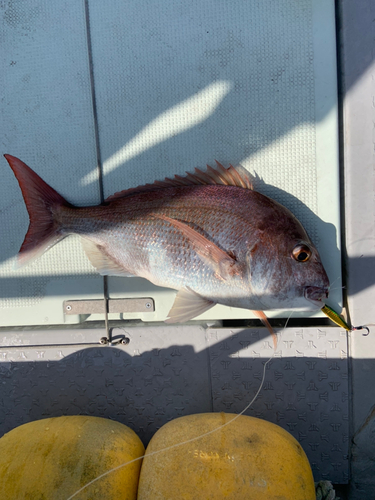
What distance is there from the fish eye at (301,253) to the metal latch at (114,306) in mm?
837

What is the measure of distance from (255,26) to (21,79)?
4.39 ft

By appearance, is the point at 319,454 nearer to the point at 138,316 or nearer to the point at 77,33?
the point at 138,316

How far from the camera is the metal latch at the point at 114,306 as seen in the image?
177cm

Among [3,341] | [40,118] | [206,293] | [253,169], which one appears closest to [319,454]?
[206,293]

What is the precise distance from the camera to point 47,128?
→ 1.78m

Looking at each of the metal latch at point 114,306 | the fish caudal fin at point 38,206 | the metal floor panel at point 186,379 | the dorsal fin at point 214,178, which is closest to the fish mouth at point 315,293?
the metal floor panel at point 186,379

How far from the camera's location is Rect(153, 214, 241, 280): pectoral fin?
54.9 inches

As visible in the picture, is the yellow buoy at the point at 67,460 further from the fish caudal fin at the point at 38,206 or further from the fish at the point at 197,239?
the fish caudal fin at the point at 38,206

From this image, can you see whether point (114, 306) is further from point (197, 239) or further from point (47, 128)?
point (47, 128)

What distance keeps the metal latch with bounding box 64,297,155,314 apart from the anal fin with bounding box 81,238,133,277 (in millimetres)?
207

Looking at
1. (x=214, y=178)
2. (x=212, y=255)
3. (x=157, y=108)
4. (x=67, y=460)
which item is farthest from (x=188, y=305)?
(x=157, y=108)

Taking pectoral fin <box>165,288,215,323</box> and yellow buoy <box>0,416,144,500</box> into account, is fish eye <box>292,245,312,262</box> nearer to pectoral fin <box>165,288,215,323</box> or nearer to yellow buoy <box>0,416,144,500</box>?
pectoral fin <box>165,288,215,323</box>

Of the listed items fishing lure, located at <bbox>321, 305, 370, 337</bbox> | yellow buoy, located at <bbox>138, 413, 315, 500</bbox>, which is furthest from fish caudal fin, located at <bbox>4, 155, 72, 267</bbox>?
fishing lure, located at <bbox>321, 305, 370, 337</bbox>

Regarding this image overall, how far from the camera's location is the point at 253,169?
5.47 feet
